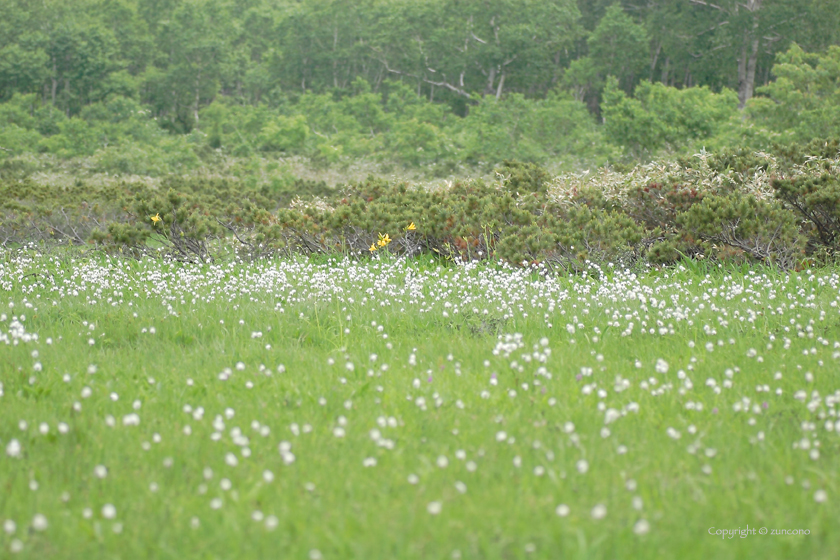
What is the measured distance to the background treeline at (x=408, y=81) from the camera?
82.8 feet

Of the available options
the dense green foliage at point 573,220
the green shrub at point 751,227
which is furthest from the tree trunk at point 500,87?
the green shrub at point 751,227

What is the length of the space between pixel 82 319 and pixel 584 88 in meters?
47.9

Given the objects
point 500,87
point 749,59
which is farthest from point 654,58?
point 500,87

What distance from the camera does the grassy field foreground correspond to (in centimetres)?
252

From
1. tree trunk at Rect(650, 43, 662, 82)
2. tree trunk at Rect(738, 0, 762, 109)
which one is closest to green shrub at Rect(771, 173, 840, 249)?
tree trunk at Rect(738, 0, 762, 109)

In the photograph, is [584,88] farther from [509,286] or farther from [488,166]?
[509,286]

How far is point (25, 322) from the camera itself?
575 cm

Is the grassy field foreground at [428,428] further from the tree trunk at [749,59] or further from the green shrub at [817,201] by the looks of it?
the tree trunk at [749,59]

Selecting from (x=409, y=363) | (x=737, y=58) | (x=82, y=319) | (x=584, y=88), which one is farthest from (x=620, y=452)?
(x=584, y=88)

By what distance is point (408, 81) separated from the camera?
186ft

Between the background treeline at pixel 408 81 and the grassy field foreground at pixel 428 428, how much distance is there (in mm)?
15380

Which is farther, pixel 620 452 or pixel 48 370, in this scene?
pixel 48 370
